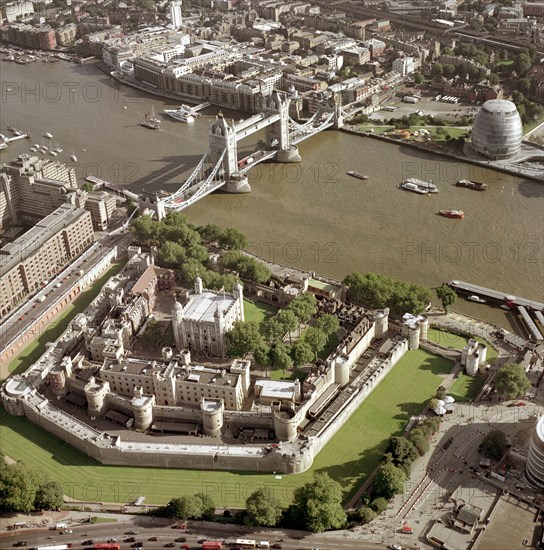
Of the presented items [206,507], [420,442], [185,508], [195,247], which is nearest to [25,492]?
[185,508]

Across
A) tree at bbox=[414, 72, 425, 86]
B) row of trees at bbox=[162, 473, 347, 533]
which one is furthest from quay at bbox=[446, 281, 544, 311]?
tree at bbox=[414, 72, 425, 86]

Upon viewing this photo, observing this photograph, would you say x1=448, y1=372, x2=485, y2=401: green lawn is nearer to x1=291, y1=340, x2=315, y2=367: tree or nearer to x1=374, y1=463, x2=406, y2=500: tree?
x1=374, y1=463, x2=406, y2=500: tree

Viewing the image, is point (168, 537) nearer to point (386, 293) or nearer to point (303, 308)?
point (303, 308)

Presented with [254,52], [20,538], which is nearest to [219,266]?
[20,538]

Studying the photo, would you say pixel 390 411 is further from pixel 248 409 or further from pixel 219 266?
pixel 219 266

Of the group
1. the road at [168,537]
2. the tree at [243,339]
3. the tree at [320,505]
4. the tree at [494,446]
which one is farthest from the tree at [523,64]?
the road at [168,537]

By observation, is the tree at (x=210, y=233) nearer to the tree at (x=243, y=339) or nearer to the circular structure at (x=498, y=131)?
the tree at (x=243, y=339)
